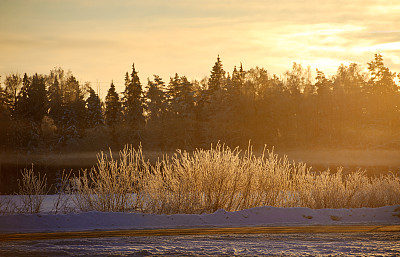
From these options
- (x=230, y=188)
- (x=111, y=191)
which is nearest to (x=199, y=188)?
(x=230, y=188)

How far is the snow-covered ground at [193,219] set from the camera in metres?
12.7

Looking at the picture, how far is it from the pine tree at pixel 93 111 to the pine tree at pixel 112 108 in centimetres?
119

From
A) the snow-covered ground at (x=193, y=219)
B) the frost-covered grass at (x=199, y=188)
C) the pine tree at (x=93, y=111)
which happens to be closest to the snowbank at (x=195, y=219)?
the snow-covered ground at (x=193, y=219)

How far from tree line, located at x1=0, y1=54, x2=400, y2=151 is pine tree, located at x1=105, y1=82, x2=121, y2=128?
5.5 inches

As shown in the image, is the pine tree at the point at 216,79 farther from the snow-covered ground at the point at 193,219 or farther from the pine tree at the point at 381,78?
the snow-covered ground at the point at 193,219

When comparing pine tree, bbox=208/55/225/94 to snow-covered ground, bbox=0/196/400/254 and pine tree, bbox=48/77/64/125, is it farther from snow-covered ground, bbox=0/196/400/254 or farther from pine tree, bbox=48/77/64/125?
snow-covered ground, bbox=0/196/400/254

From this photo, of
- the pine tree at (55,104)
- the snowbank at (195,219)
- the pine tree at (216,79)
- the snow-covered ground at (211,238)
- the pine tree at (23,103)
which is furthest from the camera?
the pine tree at (216,79)

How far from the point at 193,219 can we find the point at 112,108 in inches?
2292

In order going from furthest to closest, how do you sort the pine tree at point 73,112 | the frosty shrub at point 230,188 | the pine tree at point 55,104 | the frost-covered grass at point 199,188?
the pine tree at point 55,104 < the pine tree at point 73,112 < the frosty shrub at point 230,188 < the frost-covered grass at point 199,188

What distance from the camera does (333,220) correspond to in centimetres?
1481

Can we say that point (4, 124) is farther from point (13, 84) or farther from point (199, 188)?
point (199, 188)

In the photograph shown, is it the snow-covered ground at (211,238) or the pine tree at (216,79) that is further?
the pine tree at (216,79)

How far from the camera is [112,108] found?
232 feet

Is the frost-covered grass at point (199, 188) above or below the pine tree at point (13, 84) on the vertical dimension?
below
